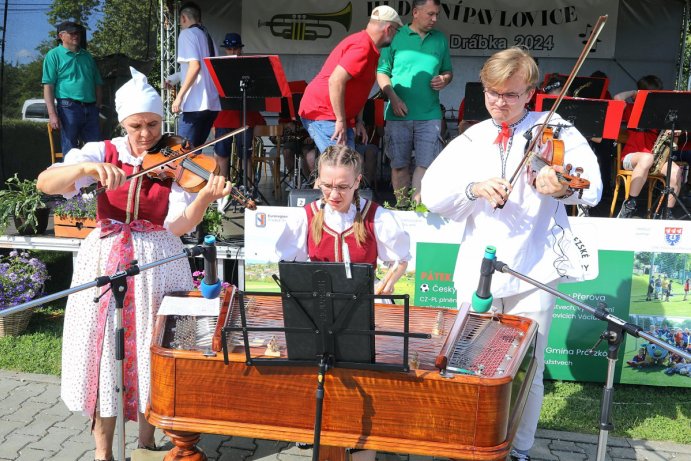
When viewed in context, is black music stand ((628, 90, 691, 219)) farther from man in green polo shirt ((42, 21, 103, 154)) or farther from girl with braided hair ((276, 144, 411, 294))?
man in green polo shirt ((42, 21, 103, 154))

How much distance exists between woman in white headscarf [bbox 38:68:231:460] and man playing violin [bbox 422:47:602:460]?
1163 mm

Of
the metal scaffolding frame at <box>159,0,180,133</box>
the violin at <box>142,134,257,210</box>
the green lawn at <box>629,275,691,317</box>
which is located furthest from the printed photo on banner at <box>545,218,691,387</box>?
the metal scaffolding frame at <box>159,0,180,133</box>

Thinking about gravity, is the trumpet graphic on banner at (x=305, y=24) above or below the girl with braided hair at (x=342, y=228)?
above

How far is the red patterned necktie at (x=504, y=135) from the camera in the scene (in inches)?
118

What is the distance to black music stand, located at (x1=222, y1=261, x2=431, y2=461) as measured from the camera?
221 centimetres

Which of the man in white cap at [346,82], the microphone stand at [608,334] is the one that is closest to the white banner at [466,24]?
the man in white cap at [346,82]

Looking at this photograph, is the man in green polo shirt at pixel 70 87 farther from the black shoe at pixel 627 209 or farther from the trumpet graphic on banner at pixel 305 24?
the black shoe at pixel 627 209

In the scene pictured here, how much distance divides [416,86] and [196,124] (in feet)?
7.74

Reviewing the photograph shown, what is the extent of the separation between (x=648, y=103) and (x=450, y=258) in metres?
3.26

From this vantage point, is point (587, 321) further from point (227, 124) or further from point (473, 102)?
point (227, 124)

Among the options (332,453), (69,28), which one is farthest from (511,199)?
(69,28)

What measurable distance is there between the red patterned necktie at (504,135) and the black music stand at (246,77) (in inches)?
143

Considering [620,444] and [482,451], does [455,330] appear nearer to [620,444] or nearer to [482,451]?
[482,451]

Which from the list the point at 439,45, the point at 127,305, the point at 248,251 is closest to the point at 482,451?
the point at 127,305
